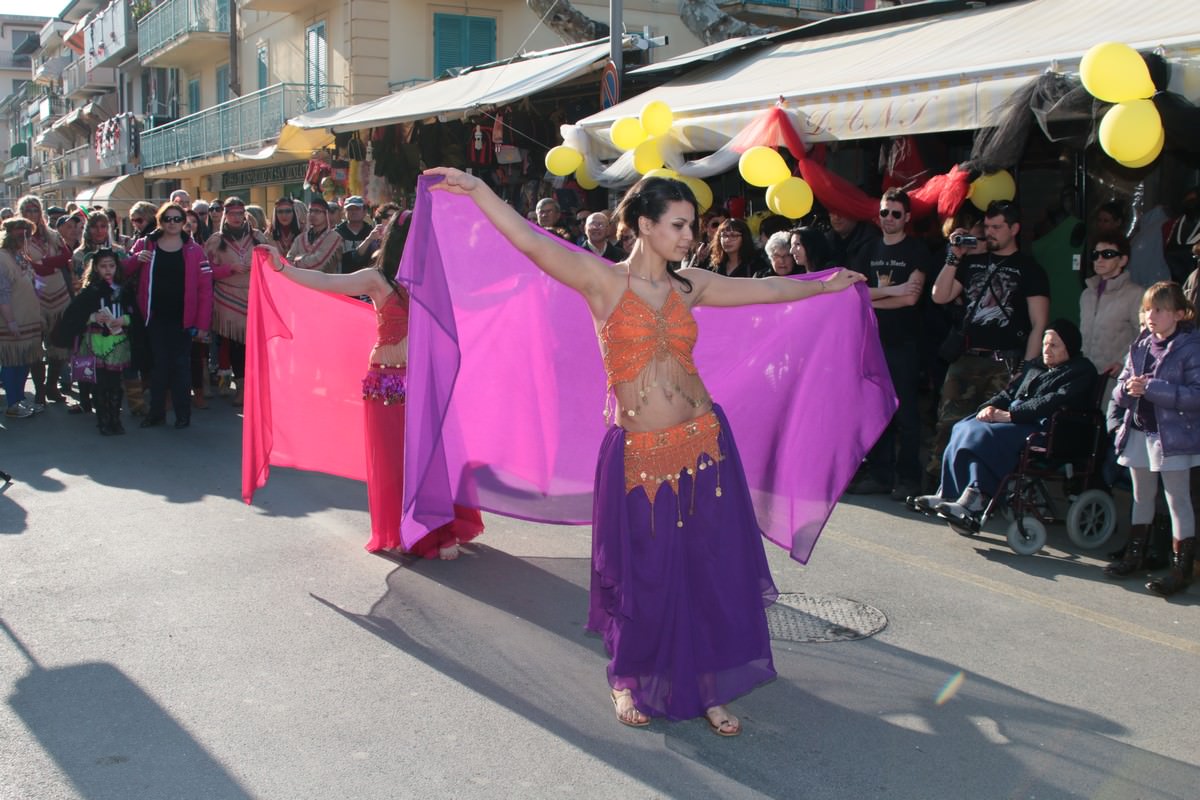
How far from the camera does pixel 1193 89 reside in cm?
668

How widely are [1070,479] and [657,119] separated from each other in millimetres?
4697

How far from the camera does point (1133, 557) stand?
20.4ft

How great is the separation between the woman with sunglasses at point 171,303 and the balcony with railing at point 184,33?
21.7 meters

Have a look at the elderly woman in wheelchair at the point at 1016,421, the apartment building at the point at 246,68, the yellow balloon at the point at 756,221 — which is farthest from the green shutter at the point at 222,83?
the elderly woman in wheelchair at the point at 1016,421

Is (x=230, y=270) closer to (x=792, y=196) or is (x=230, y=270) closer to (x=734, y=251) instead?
(x=734, y=251)

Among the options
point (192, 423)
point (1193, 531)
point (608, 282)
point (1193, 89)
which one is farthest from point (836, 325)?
point (192, 423)

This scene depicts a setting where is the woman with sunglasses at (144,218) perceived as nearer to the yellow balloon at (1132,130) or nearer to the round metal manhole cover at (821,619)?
the round metal manhole cover at (821,619)

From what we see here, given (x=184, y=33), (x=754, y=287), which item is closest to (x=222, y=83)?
(x=184, y=33)

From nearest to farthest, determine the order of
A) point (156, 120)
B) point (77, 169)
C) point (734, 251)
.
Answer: point (734, 251) < point (156, 120) < point (77, 169)

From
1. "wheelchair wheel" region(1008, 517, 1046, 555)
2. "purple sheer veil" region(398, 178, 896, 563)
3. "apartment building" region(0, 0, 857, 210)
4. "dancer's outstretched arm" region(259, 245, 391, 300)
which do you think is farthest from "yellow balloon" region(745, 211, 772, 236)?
"apartment building" region(0, 0, 857, 210)

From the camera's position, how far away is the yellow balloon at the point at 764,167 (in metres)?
8.59

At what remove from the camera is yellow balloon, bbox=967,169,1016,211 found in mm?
8258

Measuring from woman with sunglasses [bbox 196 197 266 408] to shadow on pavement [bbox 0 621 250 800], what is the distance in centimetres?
752

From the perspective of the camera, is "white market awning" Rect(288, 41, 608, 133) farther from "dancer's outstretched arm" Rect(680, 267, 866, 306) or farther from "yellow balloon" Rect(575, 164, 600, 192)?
"dancer's outstretched arm" Rect(680, 267, 866, 306)
